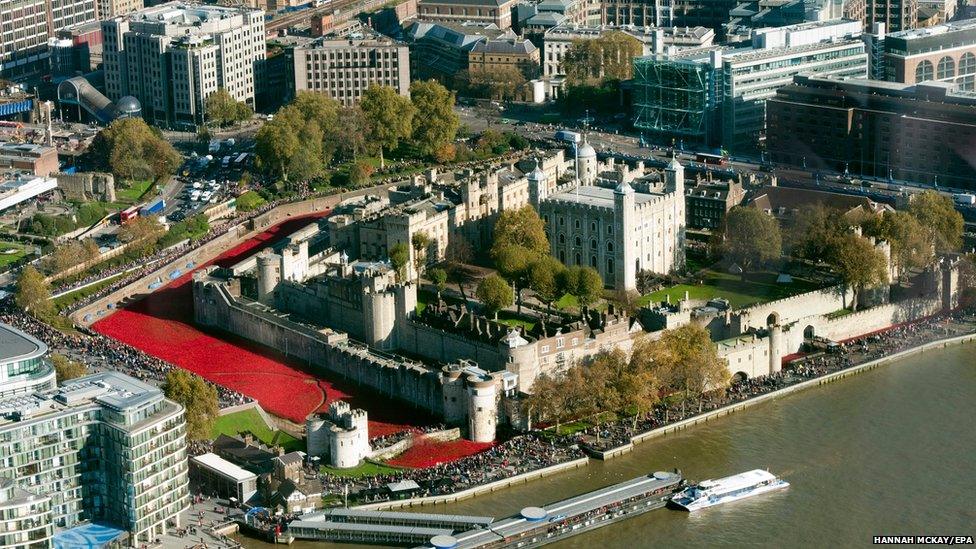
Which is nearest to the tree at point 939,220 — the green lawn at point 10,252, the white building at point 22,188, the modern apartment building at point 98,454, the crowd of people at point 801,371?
the crowd of people at point 801,371

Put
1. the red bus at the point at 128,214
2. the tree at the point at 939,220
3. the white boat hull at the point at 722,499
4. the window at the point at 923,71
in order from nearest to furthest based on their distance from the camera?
the white boat hull at the point at 722,499 < the tree at the point at 939,220 < the red bus at the point at 128,214 < the window at the point at 923,71

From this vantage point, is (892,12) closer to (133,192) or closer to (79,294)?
(133,192)

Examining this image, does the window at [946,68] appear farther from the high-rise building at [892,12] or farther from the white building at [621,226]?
the white building at [621,226]

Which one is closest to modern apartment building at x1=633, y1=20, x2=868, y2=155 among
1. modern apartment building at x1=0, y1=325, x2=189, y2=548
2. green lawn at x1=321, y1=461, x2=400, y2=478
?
green lawn at x1=321, y1=461, x2=400, y2=478

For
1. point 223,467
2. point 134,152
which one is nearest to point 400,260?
point 223,467

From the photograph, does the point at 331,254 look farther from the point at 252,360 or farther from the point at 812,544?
the point at 812,544

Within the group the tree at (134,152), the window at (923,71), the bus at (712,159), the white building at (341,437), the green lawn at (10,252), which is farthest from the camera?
the window at (923,71)

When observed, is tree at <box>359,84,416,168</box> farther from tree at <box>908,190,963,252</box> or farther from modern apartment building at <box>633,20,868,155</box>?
tree at <box>908,190,963,252</box>

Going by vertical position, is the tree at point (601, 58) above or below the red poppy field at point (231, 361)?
above
